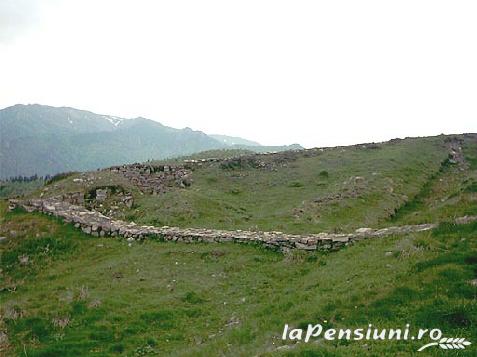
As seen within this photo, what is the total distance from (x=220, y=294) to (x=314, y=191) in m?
23.3

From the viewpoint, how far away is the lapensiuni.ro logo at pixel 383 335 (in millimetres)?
10336

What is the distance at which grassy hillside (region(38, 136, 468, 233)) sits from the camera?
3269 centimetres

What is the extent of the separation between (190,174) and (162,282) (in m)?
27.1

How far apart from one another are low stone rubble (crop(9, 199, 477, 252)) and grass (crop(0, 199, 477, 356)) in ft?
2.66

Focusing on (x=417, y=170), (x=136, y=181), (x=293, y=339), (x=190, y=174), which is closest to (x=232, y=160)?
(x=190, y=174)

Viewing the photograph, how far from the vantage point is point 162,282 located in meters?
21.5

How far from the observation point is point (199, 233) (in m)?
27.3

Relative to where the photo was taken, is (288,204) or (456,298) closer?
(456,298)

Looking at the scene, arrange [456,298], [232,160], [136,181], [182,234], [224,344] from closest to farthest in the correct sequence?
[456,298] → [224,344] → [182,234] → [136,181] → [232,160]

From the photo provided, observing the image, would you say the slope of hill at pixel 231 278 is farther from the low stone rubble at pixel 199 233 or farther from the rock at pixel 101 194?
the low stone rubble at pixel 199 233

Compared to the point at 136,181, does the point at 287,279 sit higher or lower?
lower

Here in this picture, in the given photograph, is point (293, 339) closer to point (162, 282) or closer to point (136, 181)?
point (162, 282)

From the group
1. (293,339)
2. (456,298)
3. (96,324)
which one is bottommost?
(96,324)

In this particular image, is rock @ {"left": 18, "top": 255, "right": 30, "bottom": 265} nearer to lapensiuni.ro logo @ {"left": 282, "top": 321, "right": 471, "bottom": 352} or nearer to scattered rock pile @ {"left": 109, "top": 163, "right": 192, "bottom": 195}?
scattered rock pile @ {"left": 109, "top": 163, "right": 192, "bottom": 195}
